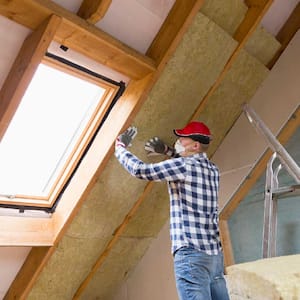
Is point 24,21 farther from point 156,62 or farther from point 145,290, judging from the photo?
point 145,290

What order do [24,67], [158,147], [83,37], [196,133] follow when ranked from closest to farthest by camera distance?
[24,67], [83,37], [196,133], [158,147]

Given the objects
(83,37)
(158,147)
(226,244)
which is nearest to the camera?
(83,37)

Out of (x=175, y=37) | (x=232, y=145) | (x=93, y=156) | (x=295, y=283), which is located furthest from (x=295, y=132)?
(x=295, y=283)

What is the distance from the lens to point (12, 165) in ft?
8.21

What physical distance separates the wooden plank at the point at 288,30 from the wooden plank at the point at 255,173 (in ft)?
2.01

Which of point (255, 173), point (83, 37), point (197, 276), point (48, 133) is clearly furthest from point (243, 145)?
point (83, 37)

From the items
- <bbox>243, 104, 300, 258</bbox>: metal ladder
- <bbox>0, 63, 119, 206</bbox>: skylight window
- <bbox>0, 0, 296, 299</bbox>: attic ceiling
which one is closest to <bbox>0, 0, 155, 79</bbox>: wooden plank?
<bbox>0, 0, 296, 299</bbox>: attic ceiling

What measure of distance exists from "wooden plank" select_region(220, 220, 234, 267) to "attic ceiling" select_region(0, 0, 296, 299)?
20.7 inches

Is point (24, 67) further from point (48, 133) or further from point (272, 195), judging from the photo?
point (272, 195)

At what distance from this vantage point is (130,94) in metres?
2.30

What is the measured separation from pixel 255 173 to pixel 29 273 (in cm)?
180

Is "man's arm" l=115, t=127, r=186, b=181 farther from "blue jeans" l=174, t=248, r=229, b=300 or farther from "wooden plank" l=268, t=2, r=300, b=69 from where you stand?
"wooden plank" l=268, t=2, r=300, b=69

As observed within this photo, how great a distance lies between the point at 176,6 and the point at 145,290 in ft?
7.73

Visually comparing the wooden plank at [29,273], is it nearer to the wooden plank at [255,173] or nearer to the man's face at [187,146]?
the man's face at [187,146]
